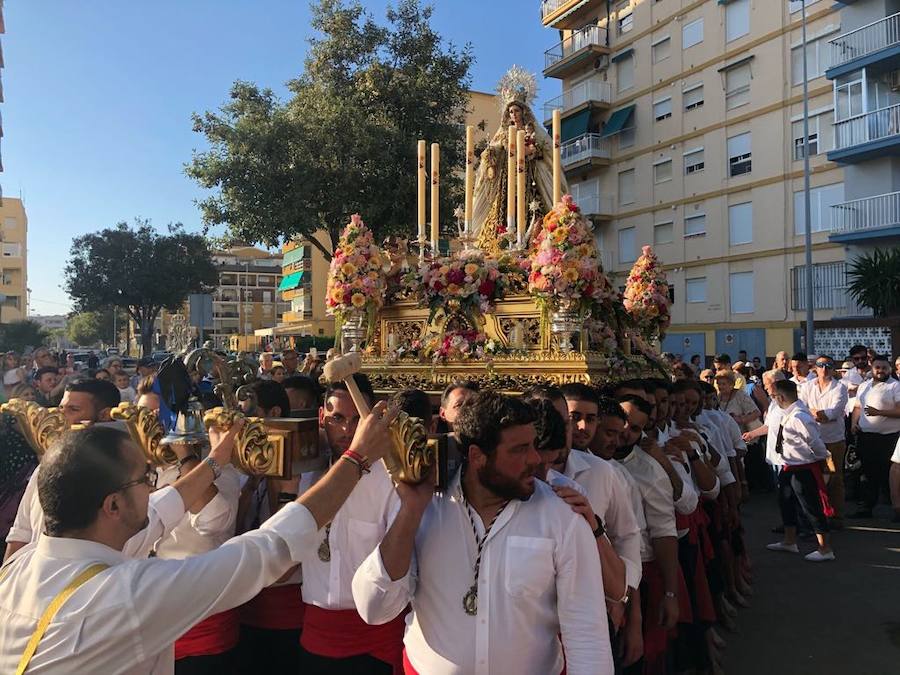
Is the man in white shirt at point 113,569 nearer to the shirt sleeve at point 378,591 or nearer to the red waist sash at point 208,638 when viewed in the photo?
the shirt sleeve at point 378,591

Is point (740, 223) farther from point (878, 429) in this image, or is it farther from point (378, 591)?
point (378, 591)

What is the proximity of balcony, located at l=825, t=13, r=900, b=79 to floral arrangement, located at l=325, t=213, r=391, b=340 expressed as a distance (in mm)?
17571

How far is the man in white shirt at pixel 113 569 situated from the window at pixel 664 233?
1062 inches

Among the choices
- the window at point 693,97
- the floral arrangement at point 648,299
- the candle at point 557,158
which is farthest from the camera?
the window at point 693,97

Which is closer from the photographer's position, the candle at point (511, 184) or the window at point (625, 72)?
the candle at point (511, 184)

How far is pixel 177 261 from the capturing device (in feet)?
112

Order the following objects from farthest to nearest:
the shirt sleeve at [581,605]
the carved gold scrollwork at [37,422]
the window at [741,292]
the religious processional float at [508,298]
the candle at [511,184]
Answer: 1. the window at [741,292]
2. the candle at [511,184]
3. the religious processional float at [508,298]
4. the carved gold scrollwork at [37,422]
5. the shirt sleeve at [581,605]

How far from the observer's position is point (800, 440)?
7000 mm

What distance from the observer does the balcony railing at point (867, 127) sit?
61.6 ft

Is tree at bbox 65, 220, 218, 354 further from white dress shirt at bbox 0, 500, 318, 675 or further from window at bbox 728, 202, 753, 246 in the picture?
white dress shirt at bbox 0, 500, 318, 675

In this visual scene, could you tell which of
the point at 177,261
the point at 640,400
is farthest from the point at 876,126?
the point at 177,261

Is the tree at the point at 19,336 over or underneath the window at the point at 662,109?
underneath

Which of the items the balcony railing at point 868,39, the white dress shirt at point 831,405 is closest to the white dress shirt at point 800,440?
the white dress shirt at point 831,405

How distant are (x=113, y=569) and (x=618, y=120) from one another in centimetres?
2933
